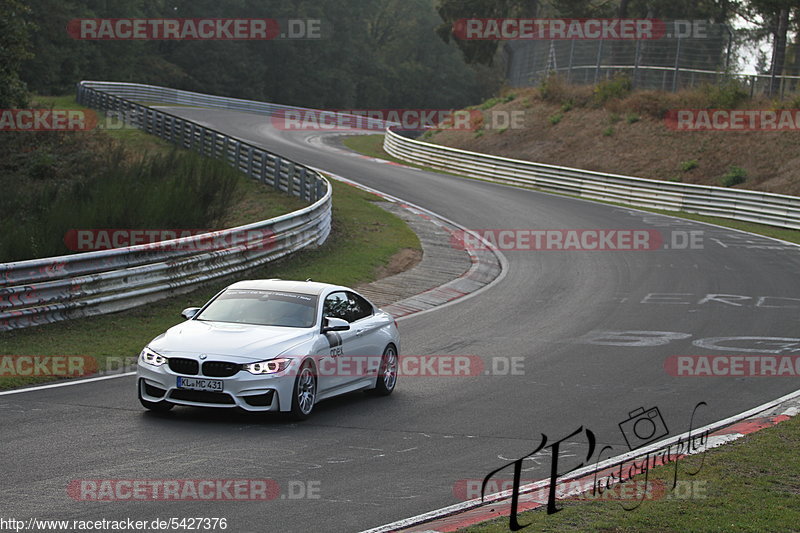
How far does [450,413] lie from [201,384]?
282cm

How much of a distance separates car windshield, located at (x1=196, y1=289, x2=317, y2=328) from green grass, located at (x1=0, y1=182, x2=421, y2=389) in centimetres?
247

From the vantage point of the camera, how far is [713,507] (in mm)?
7453

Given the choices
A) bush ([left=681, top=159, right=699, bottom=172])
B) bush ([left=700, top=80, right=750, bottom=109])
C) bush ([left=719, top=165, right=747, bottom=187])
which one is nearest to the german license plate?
bush ([left=719, top=165, right=747, bottom=187])

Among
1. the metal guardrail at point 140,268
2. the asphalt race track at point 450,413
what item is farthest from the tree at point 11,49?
the asphalt race track at point 450,413

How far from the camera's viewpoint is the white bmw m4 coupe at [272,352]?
33.7ft

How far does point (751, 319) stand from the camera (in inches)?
733

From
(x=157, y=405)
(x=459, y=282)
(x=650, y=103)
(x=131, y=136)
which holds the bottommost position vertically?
(x=459, y=282)

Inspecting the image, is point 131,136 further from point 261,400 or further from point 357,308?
point 261,400

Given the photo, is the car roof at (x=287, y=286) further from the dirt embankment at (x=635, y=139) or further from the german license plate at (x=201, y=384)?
the dirt embankment at (x=635, y=139)

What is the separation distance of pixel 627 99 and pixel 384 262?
27964mm

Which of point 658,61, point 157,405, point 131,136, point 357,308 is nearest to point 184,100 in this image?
point 131,136

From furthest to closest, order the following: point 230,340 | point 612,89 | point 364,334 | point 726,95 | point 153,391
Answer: point 612,89 → point 726,95 → point 364,334 → point 230,340 → point 153,391

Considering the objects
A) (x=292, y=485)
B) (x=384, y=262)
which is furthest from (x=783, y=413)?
(x=384, y=262)

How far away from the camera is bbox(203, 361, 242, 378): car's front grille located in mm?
10250
